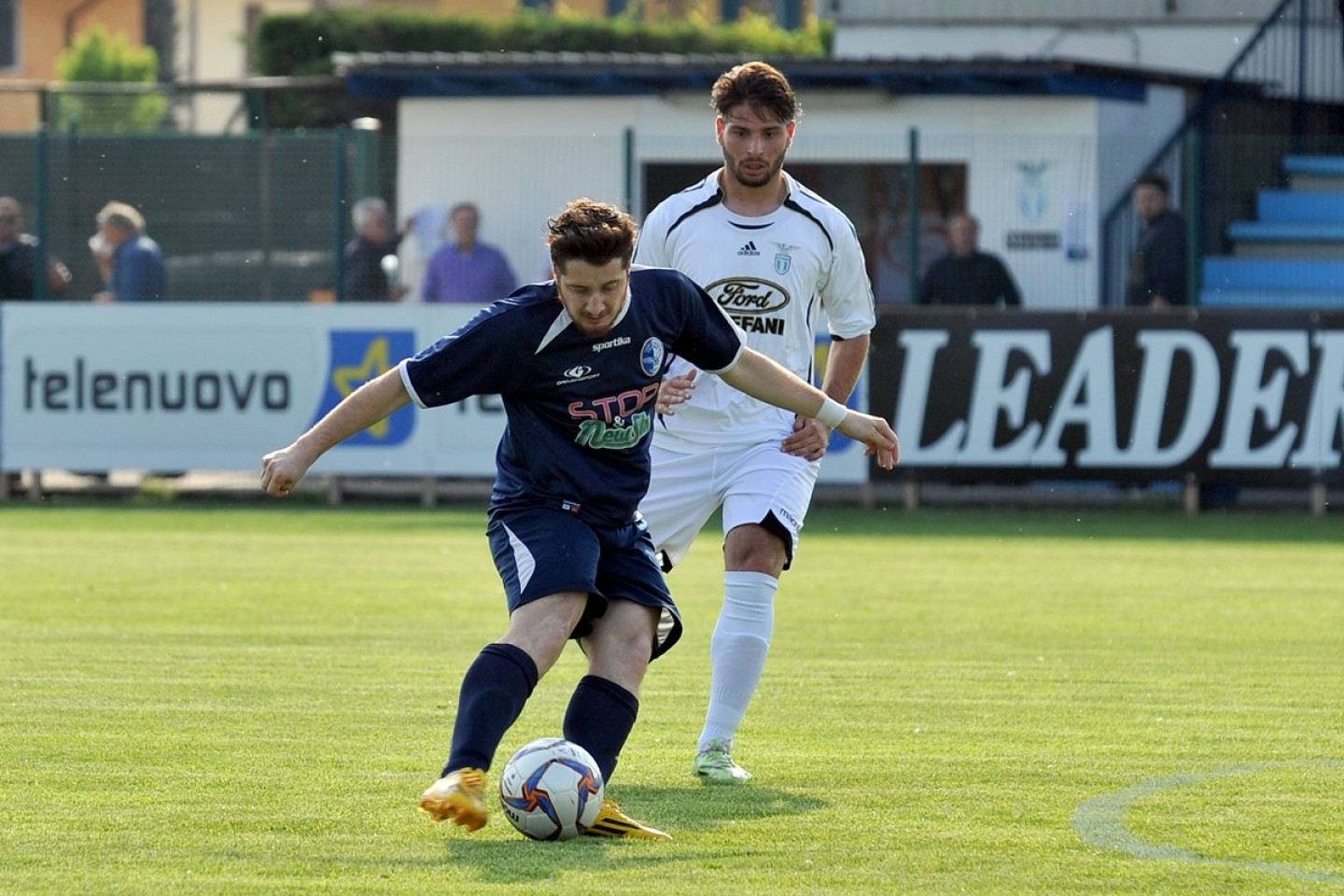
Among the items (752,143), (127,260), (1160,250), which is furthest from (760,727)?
(127,260)

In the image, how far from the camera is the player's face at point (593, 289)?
593cm

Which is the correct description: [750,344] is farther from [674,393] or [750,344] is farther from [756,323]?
[674,393]

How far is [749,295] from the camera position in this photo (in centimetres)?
760

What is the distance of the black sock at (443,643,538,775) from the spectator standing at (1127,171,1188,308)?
1375 centimetres

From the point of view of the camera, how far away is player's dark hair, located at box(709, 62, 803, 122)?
725cm

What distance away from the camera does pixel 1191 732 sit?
25.9 feet

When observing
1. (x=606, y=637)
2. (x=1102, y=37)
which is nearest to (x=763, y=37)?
(x=1102, y=37)

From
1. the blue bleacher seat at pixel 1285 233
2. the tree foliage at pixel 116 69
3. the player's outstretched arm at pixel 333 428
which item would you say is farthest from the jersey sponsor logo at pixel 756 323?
the tree foliage at pixel 116 69

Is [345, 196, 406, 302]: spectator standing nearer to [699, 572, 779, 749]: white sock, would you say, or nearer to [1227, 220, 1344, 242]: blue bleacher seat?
[1227, 220, 1344, 242]: blue bleacher seat

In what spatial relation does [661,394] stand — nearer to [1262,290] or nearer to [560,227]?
[560,227]

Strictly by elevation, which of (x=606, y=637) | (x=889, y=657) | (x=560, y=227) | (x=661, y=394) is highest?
(x=560, y=227)

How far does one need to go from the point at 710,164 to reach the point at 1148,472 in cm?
595

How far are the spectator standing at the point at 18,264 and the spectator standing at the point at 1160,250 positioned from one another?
953 centimetres

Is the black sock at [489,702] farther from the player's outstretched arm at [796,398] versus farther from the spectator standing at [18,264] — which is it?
the spectator standing at [18,264]
